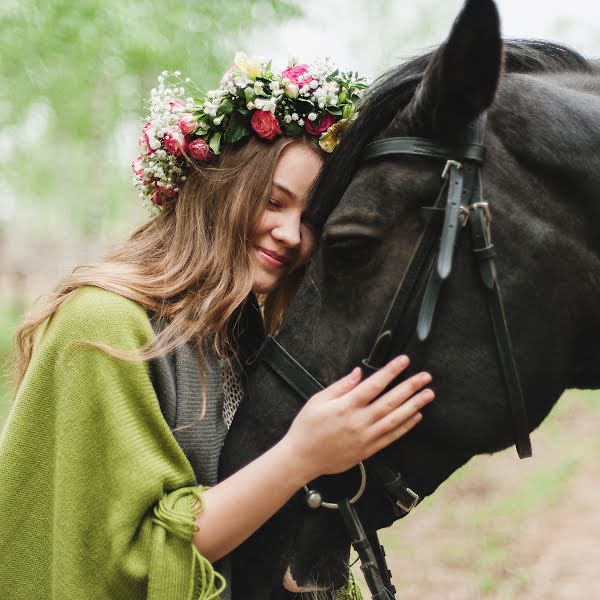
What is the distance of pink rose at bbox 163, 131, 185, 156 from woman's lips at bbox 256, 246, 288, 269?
1.32 feet

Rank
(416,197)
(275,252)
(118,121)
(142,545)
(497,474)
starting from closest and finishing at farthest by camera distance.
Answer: (142,545)
(416,197)
(275,252)
(497,474)
(118,121)

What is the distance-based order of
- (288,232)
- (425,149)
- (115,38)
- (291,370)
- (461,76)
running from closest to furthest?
(461,76) < (425,149) < (291,370) < (288,232) < (115,38)

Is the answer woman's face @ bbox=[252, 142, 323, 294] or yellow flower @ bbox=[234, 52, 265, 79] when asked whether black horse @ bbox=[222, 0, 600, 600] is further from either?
yellow flower @ bbox=[234, 52, 265, 79]

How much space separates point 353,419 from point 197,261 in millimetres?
705

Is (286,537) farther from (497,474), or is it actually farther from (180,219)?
(497,474)

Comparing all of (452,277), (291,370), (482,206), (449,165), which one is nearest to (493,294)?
(452,277)

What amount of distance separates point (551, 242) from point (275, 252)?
767mm

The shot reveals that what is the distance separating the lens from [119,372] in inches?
60.2

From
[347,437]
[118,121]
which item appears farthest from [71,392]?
[118,121]

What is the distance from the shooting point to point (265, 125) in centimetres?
194

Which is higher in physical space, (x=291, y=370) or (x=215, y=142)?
(x=215, y=142)

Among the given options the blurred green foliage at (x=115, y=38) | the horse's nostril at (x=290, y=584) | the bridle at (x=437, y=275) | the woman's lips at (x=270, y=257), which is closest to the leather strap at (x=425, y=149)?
the bridle at (x=437, y=275)

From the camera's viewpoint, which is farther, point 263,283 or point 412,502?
point 263,283

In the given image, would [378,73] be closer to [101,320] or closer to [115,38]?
[115,38]
